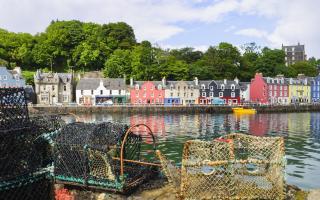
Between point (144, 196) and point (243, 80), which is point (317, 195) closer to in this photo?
point (144, 196)

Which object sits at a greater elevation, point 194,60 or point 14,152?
point 194,60

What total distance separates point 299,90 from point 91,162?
86526 mm

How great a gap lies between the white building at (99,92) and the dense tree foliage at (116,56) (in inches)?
319

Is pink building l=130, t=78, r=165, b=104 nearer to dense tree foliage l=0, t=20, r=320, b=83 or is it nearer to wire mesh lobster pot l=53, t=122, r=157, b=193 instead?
dense tree foliage l=0, t=20, r=320, b=83

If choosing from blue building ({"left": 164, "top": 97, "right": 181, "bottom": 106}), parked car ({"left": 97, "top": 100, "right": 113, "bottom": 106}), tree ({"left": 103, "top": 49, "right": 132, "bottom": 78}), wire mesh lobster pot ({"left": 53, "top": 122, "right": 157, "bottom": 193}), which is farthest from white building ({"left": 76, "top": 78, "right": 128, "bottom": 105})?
wire mesh lobster pot ({"left": 53, "top": 122, "right": 157, "bottom": 193})

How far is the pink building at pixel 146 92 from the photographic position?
75750 mm

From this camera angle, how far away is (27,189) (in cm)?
464

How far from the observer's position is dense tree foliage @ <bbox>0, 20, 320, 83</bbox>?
8538 cm

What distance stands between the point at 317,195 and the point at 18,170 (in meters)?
7.08

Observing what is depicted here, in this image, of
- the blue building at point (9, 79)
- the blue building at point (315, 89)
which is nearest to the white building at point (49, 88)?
the blue building at point (9, 79)

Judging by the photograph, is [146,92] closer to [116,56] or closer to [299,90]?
[116,56]

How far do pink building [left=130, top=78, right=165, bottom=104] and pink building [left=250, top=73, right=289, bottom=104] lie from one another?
74.0 feet

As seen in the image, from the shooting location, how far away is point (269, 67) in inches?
4048

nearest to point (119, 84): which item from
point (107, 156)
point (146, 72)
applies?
point (146, 72)
